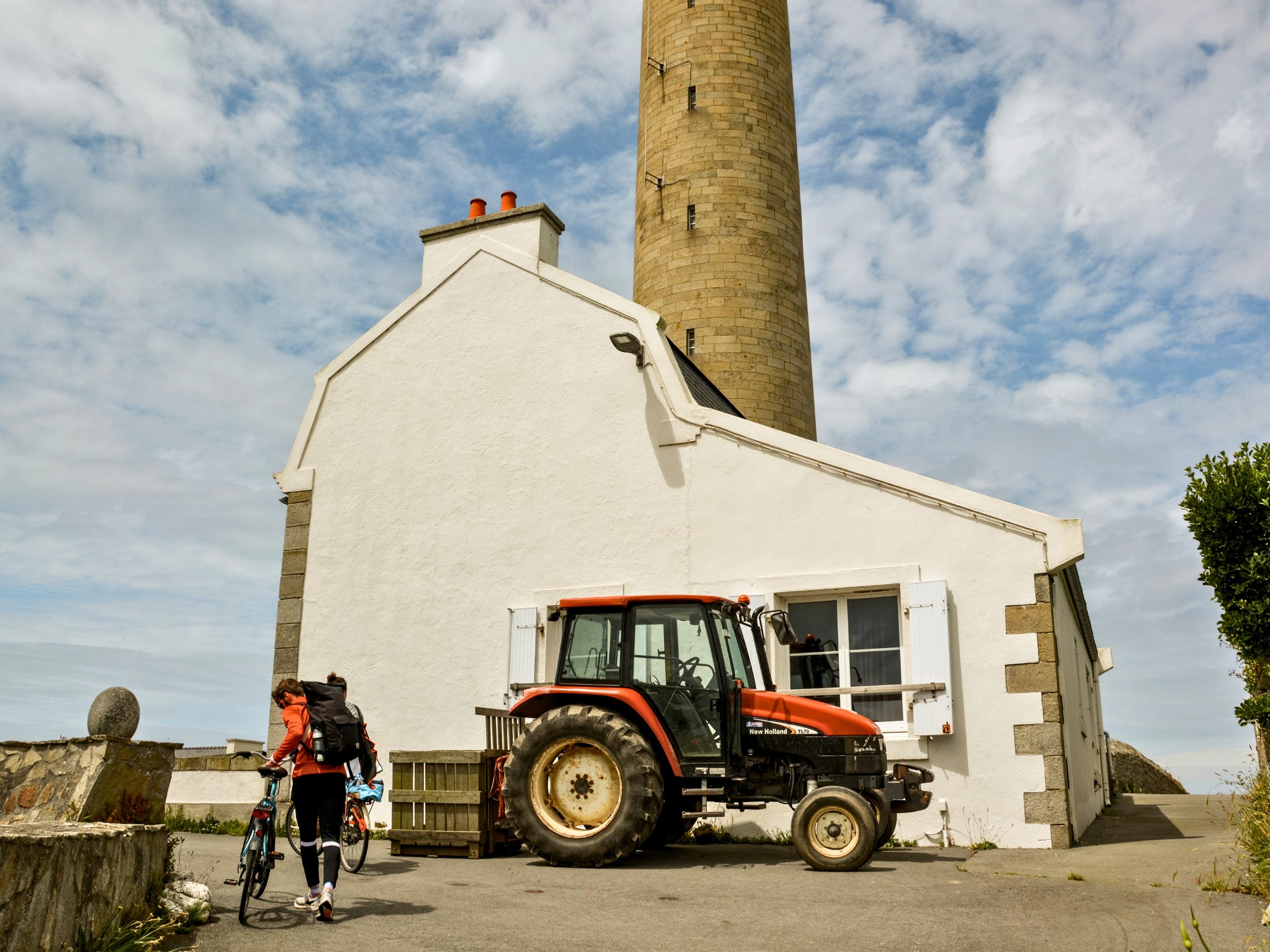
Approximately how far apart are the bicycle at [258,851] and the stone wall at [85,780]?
757mm

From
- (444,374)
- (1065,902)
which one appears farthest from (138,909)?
(444,374)

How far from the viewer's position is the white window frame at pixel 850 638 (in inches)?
384

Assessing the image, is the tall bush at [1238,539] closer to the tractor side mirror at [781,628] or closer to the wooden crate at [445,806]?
the tractor side mirror at [781,628]

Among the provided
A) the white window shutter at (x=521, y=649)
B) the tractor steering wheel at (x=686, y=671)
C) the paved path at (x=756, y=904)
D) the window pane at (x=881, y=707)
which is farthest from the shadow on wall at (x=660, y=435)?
the paved path at (x=756, y=904)

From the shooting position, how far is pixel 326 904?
591 centimetres

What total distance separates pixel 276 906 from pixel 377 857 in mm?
2945

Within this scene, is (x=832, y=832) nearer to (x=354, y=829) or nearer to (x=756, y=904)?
(x=756, y=904)

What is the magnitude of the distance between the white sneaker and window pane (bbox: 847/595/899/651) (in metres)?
5.66

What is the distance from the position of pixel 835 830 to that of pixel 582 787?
188 cm

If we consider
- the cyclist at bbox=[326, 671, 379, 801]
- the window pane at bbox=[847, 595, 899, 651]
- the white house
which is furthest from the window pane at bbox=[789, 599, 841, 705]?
the cyclist at bbox=[326, 671, 379, 801]

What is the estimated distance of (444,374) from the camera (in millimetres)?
12742

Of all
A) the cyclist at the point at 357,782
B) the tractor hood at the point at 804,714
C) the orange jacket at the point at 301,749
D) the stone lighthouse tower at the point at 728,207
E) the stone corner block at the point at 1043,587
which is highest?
the stone lighthouse tower at the point at 728,207

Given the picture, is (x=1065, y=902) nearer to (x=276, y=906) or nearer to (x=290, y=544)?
(x=276, y=906)

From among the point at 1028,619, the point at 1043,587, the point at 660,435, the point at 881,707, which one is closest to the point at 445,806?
the point at 881,707
